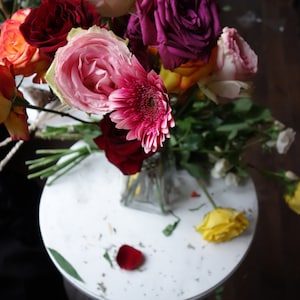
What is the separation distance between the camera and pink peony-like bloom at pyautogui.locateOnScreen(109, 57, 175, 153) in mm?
519

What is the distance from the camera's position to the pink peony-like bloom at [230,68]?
0.70 m

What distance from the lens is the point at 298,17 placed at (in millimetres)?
2150

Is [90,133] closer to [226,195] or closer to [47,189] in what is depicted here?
[47,189]

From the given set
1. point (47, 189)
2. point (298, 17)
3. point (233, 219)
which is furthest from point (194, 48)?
Answer: point (298, 17)

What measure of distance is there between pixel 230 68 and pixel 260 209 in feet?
3.20

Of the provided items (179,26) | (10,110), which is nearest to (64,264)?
(10,110)

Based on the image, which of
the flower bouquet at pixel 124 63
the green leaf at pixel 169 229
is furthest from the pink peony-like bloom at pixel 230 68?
the green leaf at pixel 169 229

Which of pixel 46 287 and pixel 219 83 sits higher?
pixel 219 83

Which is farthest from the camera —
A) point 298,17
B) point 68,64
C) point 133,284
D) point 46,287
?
point 298,17

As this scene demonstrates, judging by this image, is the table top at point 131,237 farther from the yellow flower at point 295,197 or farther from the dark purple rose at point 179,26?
the dark purple rose at point 179,26

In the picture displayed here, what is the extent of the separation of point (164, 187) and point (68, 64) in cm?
47

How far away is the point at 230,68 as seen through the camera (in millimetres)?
699

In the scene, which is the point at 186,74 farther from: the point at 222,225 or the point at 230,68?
the point at 222,225

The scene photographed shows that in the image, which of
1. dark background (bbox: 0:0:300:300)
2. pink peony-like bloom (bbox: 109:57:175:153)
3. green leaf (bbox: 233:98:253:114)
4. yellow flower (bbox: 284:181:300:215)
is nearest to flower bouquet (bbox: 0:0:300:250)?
pink peony-like bloom (bbox: 109:57:175:153)
